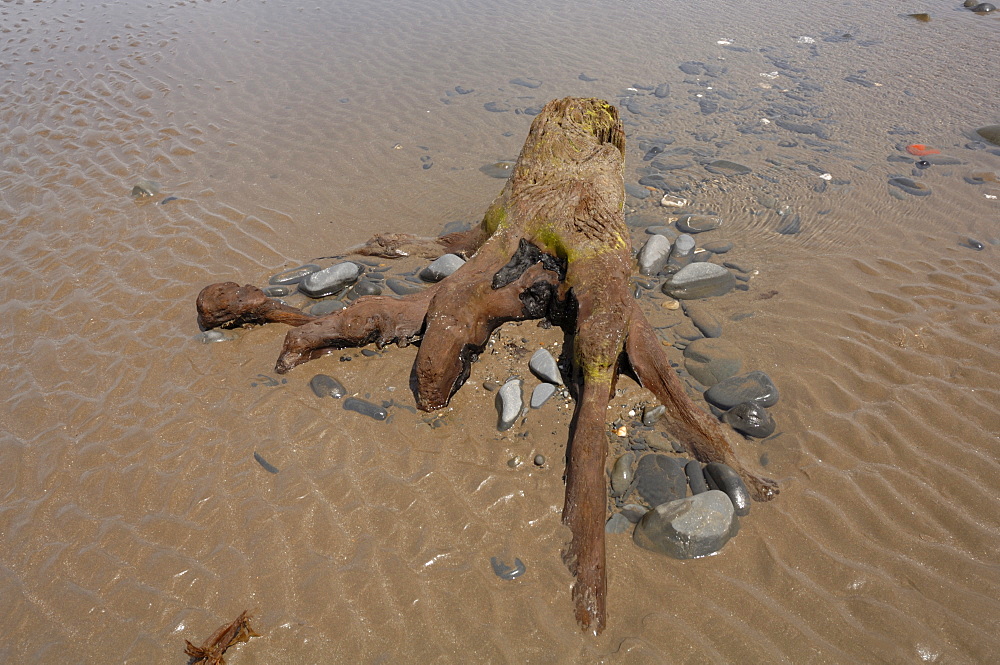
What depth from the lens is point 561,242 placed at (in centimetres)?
448

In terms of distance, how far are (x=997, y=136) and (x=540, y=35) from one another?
28.8ft

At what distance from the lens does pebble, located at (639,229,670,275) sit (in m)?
5.55

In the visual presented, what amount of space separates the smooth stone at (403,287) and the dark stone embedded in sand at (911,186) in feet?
20.3

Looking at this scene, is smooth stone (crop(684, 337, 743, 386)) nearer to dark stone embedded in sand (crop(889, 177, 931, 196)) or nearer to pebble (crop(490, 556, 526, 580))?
pebble (crop(490, 556, 526, 580))

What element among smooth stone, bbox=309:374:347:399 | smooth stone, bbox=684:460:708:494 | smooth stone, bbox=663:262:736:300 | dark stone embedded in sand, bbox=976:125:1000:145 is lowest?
smooth stone, bbox=684:460:708:494

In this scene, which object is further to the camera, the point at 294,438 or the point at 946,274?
the point at 946,274

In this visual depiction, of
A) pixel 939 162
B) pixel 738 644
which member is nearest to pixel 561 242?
pixel 738 644

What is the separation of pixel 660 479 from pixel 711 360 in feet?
4.38

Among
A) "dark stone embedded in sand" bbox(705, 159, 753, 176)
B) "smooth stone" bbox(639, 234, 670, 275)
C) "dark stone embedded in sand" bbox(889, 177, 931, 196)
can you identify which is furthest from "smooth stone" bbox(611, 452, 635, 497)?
"dark stone embedded in sand" bbox(889, 177, 931, 196)

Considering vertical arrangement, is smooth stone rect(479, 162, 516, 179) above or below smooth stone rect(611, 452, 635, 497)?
above

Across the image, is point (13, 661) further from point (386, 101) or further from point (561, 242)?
point (386, 101)

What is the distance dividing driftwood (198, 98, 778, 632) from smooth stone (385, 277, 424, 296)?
0.76 m

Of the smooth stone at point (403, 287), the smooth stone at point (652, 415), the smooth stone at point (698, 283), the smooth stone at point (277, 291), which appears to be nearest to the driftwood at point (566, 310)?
the smooth stone at point (652, 415)

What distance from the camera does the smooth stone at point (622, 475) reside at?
3.62 metres
